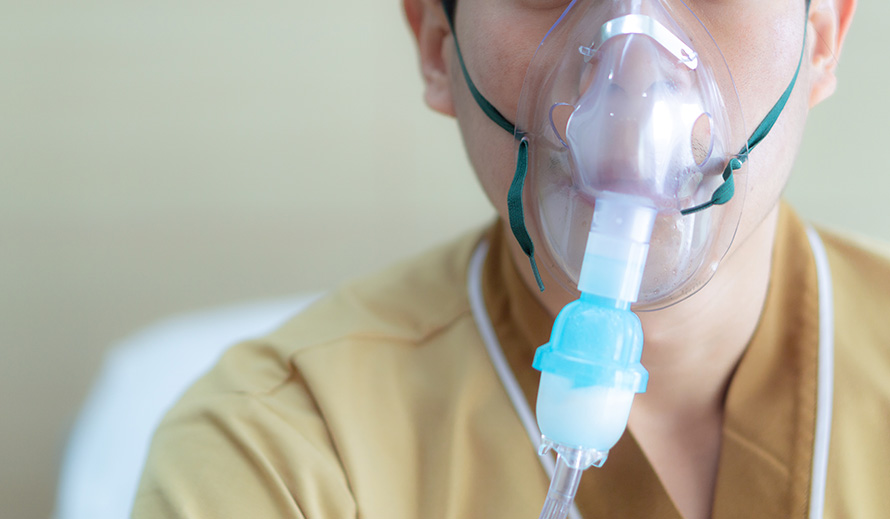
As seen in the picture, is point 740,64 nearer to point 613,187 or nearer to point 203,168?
point 613,187

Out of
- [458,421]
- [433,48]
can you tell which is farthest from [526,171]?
[433,48]

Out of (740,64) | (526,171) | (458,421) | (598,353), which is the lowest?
(458,421)

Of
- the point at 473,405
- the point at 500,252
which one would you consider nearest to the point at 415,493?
the point at 473,405

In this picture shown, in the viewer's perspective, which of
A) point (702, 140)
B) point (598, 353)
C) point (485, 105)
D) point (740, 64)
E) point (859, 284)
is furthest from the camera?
point (859, 284)

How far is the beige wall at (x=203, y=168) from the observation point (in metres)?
2.22

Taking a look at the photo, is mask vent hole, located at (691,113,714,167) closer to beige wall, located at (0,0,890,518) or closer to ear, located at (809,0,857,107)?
ear, located at (809,0,857,107)

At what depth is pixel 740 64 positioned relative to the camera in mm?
921

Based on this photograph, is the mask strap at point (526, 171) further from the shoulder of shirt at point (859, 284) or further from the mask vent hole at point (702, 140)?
the shoulder of shirt at point (859, 284)

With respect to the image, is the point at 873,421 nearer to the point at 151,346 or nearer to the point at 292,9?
the point at 151,346

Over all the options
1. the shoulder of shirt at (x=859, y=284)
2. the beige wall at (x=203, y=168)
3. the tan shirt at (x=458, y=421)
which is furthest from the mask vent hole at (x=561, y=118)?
the beige wall at (x=203, y=168)

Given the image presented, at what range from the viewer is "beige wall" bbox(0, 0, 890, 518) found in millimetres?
2217

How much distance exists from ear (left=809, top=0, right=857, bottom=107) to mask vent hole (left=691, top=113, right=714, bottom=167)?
0.36 m

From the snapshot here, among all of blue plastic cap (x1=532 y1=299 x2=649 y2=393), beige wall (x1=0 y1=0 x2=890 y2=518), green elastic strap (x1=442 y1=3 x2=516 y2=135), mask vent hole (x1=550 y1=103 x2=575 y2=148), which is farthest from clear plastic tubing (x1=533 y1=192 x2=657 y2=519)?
beige wall (x1=0 y1=0 x2=890 y2=518)

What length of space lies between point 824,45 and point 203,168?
1.69m
